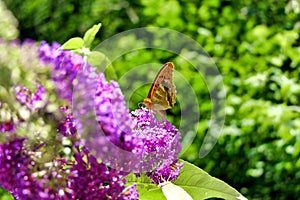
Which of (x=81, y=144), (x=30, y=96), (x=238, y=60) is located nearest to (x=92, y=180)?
(x=81, y=144)

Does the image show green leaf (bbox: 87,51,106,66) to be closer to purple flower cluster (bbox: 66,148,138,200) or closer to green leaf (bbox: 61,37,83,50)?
green leaf (bbox: 61,37,83,50)

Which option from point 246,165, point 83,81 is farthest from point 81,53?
point 246,165

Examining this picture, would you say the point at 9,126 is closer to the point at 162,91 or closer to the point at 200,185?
the point at 162,91

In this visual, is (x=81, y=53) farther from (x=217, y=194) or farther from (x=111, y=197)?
(x=217, y=194)

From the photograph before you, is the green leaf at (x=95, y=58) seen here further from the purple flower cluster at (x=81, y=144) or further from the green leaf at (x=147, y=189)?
the green leaf at (x=147, y=189)

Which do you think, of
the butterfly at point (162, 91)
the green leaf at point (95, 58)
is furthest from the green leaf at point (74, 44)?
the butterfly at point (162, 91)
